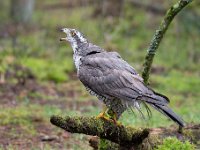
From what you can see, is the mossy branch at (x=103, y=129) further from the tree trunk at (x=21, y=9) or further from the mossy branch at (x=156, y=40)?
the tree trunk at (x=21, y=9)

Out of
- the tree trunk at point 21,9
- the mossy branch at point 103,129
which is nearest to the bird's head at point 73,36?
the mossy branch at point 103,129

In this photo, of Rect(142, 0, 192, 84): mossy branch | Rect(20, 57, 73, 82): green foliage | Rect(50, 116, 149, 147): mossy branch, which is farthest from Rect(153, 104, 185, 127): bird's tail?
Rect(20, 57, 73, 82): green foliage

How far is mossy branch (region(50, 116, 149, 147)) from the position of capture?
6.29m

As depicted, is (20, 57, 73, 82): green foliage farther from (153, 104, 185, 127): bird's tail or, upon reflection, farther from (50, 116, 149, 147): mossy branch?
(153, 104, 185, 127): bird's tail

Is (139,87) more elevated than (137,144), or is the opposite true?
(139,87)

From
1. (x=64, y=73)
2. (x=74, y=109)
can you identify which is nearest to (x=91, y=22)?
(x=64, y=73)

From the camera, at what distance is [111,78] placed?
22.3ft

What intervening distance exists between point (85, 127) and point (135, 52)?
1307 cm

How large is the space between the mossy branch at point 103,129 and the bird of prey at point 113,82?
0.24 metres

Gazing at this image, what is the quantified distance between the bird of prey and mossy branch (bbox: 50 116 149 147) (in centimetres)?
24

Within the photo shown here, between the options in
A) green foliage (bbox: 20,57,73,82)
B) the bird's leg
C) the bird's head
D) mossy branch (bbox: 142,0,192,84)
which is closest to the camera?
the bird's leg

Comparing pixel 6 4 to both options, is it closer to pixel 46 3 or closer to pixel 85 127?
pixel 46 3

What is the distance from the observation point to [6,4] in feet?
93.2

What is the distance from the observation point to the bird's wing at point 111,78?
6.60m
